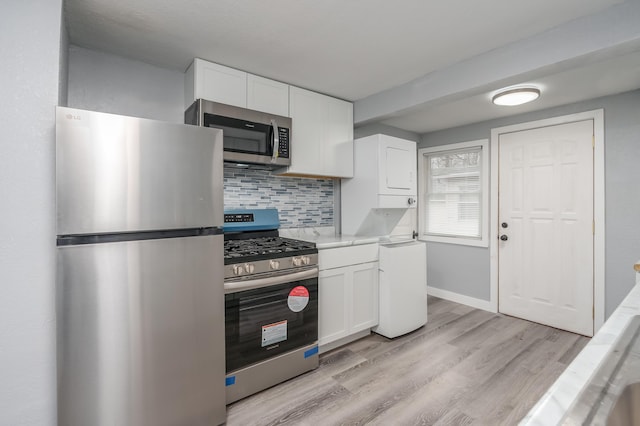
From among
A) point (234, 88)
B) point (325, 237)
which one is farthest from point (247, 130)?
point (325, 237)

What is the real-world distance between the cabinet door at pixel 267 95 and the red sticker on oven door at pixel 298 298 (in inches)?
60.1

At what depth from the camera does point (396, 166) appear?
3.11 metres

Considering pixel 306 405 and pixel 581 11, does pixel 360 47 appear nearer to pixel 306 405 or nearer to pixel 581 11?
pixel 581 11

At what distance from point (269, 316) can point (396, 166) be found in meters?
1.96

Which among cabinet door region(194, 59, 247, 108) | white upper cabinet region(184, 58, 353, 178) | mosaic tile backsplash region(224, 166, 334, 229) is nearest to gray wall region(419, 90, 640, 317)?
white upper cabinet region(184, 58, 353, 178)

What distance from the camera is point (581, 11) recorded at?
1731 mm

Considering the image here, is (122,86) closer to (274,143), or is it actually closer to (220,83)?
(220,83)

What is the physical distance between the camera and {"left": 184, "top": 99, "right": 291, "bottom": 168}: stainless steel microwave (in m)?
2.21

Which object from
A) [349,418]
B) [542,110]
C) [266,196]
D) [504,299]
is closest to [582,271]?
[504,299]

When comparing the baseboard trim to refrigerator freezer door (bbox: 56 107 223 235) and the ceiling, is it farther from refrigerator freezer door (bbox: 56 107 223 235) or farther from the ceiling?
refrigerator freezer door (bbox: 56 107 223 235)

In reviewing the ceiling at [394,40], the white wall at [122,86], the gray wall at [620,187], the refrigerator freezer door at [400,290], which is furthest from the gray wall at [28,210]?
the gray wall at [620,187]

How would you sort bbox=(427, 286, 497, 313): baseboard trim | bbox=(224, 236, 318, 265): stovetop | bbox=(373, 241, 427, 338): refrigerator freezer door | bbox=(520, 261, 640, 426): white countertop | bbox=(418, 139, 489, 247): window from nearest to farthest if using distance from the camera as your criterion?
bbox=(520, 261, 640, 426): white countertop
bbox=(224, 236, 318, 265): stovetop
bbox=(373, 241, 427, 338): refrigerator freezer door
bbox=(427, 286, 497, 313): baseboard trim
bbox=(418, 139, 489, 247): window

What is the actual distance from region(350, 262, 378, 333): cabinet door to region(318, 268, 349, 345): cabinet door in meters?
0.11

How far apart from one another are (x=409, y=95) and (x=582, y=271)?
2463mm
